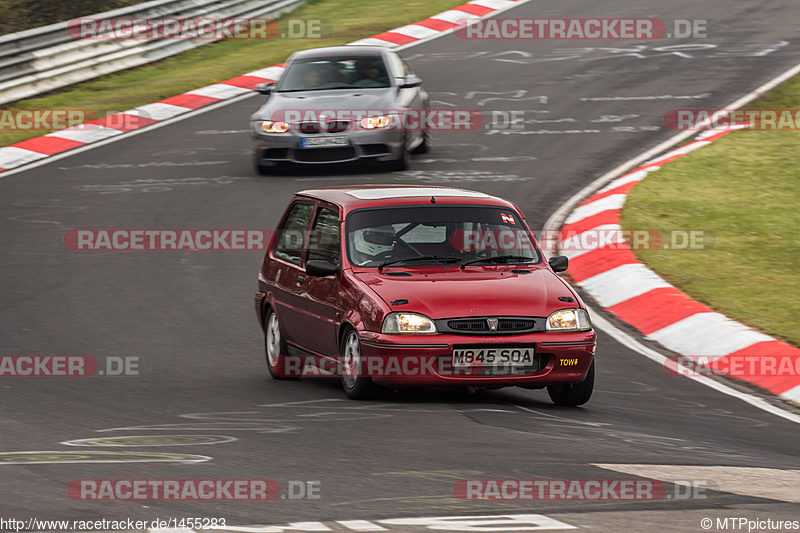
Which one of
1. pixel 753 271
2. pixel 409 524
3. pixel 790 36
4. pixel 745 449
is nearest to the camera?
pixel 409 524

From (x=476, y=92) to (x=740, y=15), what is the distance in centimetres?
962

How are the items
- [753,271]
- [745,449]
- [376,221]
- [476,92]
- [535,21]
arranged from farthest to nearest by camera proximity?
1. [535,21]
2. [476,92]
3. [753,271]
4. [376,221]
5. [745,449]

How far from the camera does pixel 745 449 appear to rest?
7.71 m

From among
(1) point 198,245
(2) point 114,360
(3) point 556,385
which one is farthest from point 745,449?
(1) point 198,245

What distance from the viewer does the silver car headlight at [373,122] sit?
56.4 ft

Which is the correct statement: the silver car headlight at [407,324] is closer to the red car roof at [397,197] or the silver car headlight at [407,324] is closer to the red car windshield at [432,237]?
the red car windshield at [432,237]

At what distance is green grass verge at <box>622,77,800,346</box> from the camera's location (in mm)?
11773

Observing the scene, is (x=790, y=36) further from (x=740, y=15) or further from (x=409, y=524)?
(x=409, y=524)

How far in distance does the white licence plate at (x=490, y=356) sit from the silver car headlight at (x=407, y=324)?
242 mm
